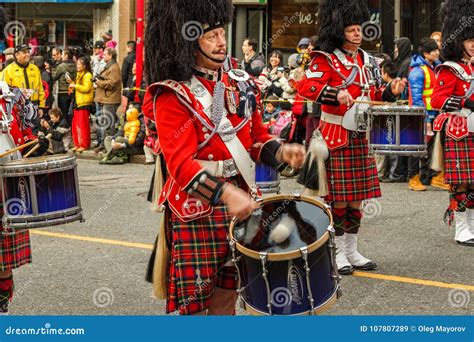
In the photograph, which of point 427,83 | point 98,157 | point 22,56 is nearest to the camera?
point 427,83

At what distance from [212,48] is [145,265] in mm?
3109

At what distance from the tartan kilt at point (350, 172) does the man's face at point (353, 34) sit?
2.05 feet

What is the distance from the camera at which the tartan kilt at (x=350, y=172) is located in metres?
6.55

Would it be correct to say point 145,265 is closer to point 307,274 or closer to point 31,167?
point 31,167

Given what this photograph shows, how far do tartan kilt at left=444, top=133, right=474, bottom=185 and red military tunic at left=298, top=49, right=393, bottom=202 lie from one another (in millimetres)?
1140

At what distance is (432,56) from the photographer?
10.8m

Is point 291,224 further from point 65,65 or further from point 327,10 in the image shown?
point 65,65

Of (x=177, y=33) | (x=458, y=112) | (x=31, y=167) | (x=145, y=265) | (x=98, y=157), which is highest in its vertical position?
(x=177, y=33)

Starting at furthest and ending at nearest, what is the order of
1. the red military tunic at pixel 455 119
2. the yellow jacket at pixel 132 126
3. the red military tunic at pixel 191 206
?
1. the yellow jacket at pixel 132 126
2. the red military tunic at pixel 455 119
3. the red military tunic at pixel 191 206

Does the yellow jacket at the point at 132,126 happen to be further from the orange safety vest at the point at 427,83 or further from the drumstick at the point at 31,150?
the drumstick at the point at 31,150

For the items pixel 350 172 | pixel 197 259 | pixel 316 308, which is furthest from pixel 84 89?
pixel 316 308

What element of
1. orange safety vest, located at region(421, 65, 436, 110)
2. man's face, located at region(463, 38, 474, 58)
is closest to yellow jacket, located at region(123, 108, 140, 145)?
orange safety vest, located at region(421, 65, 436, 110)

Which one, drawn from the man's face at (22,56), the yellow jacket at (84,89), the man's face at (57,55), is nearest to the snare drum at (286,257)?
the man's face at (22,56)

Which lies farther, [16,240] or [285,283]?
[16,240]
